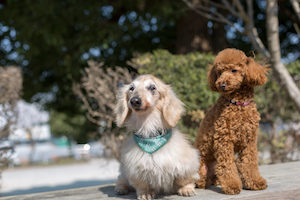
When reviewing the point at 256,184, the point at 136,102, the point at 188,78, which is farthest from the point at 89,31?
the point at 256,184

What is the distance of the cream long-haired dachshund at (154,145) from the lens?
2562 mm

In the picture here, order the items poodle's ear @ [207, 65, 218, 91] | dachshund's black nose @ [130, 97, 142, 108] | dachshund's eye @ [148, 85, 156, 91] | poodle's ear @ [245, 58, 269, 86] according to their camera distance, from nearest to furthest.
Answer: dachshund's black nose @ [130, 97, 142, 108], poodle's ear @ [245, 58, 269, 86], dachshund's eye @ [148, 85, 156, 91], poodle's ear @ [207, 65, 218, 91]

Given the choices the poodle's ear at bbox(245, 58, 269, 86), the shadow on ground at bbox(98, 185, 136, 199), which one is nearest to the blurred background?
the poodle's ear at bbox(245, 58, 269, 86)

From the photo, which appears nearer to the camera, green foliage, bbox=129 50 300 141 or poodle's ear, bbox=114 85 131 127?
poodle's ear, bbox=114 85 131 127

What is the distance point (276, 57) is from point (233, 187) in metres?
2.73

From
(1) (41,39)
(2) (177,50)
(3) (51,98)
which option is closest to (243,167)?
(2) (177,50)

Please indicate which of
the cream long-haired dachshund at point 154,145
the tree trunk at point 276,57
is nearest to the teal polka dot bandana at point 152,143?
the cream long-haired dachshund at point 154,145

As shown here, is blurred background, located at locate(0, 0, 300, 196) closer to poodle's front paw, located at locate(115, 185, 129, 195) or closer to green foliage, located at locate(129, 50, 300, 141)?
green foliage, located at locate(129, 50, 300, 141)

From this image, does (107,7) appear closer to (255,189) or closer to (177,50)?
(177,50)

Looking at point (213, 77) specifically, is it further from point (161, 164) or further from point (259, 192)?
point (259, 192)

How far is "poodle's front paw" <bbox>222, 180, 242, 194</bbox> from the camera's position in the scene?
259 centimetres

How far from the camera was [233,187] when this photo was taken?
8.52ft

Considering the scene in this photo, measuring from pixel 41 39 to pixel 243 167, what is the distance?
5.65 metres

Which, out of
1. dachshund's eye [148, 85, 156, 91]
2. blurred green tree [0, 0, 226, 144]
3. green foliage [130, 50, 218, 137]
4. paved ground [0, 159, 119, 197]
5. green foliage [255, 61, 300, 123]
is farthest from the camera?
paved ground [0, 159, 119, 197]
